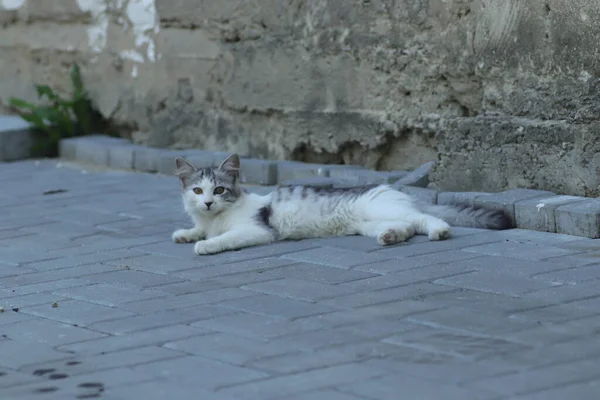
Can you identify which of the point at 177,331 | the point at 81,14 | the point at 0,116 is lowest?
the point at 177,331

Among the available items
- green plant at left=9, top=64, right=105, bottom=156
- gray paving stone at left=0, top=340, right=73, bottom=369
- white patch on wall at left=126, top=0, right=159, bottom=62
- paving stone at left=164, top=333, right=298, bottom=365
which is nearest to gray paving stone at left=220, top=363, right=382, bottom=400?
paving stone at left=164, top=333, right=298, bottom=365

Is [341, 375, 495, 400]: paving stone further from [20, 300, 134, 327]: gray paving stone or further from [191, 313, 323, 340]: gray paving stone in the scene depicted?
[20, 300, 134, 327]: gray paving stone

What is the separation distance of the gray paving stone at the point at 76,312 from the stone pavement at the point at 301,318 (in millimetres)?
12

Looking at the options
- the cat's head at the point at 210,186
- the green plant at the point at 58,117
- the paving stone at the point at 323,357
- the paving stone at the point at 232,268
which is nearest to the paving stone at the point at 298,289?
the paving stone at the point at 232,268

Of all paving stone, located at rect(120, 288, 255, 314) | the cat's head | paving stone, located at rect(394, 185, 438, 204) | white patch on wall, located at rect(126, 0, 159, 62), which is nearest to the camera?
paving stone, located at rect(120, 288, 255, 314)

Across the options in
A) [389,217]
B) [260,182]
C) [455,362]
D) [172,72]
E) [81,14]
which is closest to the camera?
[455,362]

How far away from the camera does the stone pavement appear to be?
350 centimetres

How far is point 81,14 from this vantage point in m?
10.5

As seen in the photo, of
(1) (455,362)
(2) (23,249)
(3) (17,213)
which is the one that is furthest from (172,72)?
(1) (455,362)

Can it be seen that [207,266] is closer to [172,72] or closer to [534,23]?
[534,23]

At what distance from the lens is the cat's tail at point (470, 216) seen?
5.96 meters

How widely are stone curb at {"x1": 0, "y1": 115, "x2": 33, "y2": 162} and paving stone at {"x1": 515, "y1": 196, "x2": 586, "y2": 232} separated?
5.76 metres

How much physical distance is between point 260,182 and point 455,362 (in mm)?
4653

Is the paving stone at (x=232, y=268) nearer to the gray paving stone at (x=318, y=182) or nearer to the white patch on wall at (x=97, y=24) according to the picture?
the gray paving stone at (x=318, y=182)
